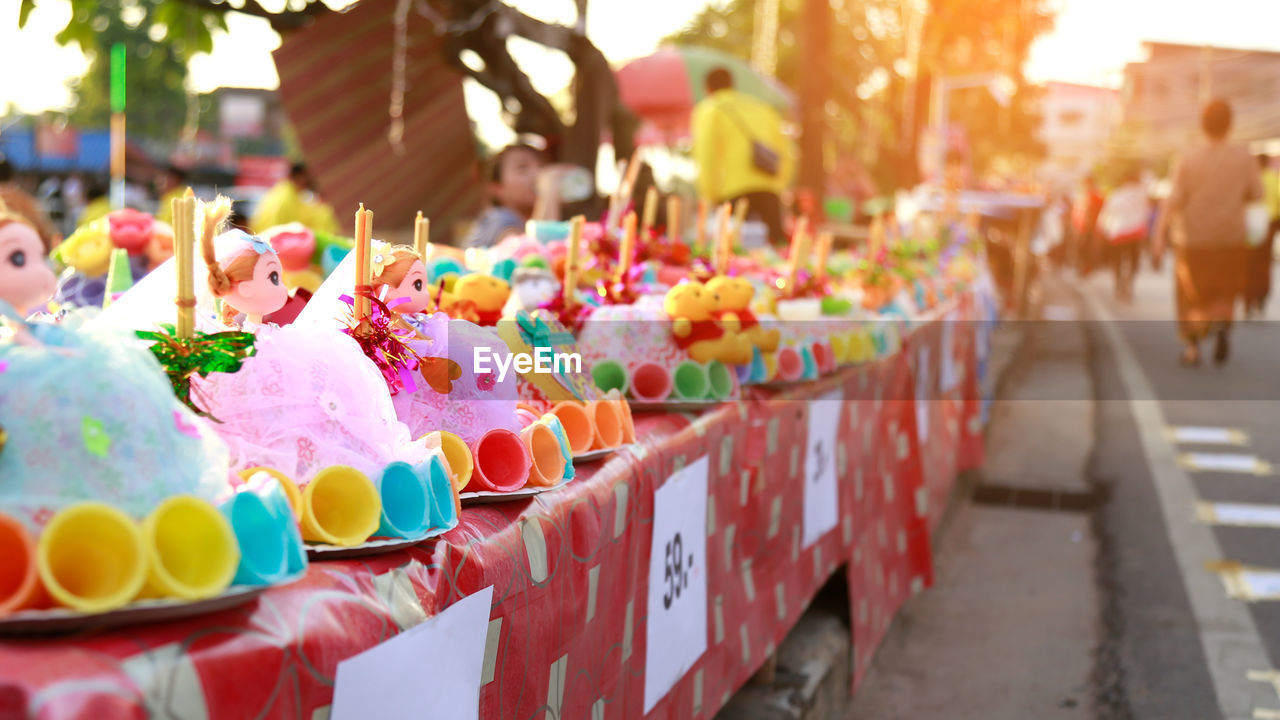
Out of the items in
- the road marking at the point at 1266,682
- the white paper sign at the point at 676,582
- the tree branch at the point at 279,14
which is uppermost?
the tree branch at the point at 279,14

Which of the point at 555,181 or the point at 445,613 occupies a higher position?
the point at 555,181

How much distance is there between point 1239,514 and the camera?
18.8ft

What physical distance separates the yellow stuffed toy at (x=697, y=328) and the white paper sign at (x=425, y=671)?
120 centimetres

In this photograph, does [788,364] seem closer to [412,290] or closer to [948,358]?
[412,290]

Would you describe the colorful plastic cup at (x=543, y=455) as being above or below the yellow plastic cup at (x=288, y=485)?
below

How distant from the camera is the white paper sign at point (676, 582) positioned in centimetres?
210

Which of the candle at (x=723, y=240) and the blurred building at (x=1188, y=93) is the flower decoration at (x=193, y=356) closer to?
the candle at (x=723, y=240)

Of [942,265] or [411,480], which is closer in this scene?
[411,480]

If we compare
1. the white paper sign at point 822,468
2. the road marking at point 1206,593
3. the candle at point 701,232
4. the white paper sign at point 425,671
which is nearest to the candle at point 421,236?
the white paper sign at point 425,671

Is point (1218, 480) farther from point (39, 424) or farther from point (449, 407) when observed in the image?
point (39, 424)

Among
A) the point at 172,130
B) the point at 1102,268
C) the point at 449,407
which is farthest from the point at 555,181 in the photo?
the point at 172,130

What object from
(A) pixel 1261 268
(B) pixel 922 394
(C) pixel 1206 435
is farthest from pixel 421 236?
(A) pixel 1261 268

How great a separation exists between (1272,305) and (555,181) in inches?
587

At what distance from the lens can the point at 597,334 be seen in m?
2.47
